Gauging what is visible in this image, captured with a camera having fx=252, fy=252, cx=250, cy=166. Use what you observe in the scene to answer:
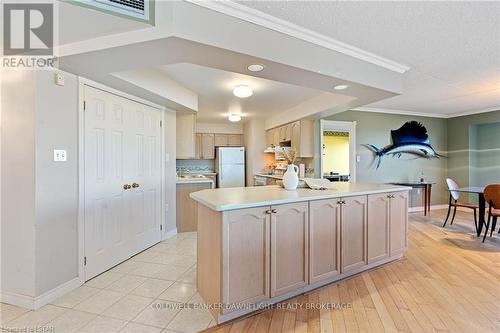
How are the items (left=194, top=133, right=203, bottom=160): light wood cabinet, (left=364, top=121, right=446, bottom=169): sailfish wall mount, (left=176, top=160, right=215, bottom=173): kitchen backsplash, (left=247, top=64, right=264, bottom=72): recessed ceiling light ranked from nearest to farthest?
(left=247, top=64, right=264, bottom=72): recessed ceiling light
(left=364, top=121, right=446, bottom=169): sailfish wall mount
(left=194, top=133, right=203, bottom=160): light wood cabinet
(left=176, top=160, right=215, bottom=173): kitchen backsplash

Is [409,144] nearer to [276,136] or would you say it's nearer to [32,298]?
[276,136]

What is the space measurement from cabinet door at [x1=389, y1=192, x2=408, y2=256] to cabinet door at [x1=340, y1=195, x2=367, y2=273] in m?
0.51

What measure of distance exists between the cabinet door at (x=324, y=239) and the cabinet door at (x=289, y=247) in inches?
3.1

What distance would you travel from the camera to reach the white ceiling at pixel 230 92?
317cm

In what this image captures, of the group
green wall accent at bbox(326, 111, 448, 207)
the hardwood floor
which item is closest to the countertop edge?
the hardwood floor

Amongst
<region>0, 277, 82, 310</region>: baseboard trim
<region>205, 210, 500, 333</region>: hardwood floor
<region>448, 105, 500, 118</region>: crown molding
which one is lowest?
<region>205, 210, 500, 333</region>: hardwood floor

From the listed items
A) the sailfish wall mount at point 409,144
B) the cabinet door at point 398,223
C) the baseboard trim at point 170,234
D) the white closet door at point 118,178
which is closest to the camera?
the white closet door at point 118,178

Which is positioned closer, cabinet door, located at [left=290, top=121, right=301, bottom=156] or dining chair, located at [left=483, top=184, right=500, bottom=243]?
dining chair, located at [left=483, top=184, right=500, bottom=243]

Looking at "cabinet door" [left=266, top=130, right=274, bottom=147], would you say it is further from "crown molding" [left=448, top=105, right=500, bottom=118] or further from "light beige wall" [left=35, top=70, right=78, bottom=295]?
"light beige wall" [left=35, top=70, right=78, bottom=295]

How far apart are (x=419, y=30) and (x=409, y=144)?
14.4 feet

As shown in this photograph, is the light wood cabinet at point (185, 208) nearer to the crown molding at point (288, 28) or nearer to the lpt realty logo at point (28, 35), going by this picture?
the lpt realty logo at point (28, 35)

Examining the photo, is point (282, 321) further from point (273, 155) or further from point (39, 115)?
point (273, 155)

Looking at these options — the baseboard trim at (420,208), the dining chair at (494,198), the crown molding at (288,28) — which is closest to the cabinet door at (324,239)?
the crown molding at (288,28)

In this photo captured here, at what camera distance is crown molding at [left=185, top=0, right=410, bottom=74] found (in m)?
1.80
